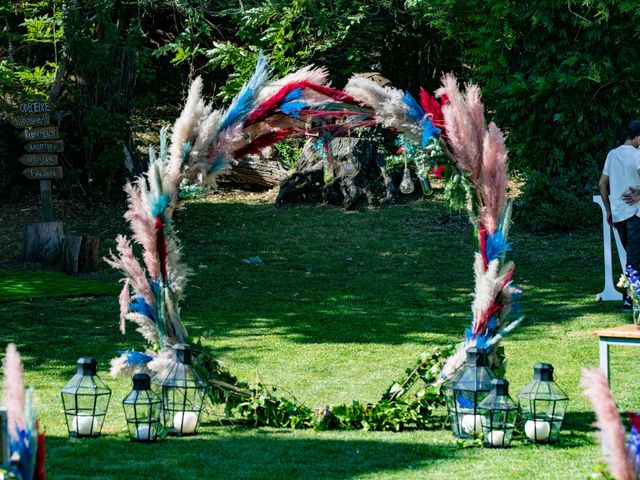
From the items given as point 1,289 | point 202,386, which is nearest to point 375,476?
point 202,386

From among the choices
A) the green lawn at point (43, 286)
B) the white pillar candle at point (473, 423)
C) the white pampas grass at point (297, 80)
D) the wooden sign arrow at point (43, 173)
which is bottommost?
the white pillar candle at point (473, 423)

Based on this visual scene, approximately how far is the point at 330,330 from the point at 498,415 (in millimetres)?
4132

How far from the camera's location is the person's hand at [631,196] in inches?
365

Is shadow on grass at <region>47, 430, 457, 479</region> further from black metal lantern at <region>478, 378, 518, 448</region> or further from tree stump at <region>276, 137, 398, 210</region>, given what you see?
tree stump at <region>276, 137, 398, 210</region>

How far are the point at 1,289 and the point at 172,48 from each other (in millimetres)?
7840

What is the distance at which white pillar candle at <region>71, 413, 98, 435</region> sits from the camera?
5.72 meters

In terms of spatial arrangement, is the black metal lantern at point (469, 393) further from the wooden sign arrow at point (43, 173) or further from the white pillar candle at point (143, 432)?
the wooden sign arrow at point (43, 173)

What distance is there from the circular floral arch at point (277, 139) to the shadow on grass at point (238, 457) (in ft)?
1.45

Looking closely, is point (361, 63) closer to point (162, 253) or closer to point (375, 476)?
point (162, 253)

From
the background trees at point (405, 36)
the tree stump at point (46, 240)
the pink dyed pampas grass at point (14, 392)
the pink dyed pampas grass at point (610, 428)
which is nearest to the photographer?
the pink dyed pampas grass at point (610, 428)

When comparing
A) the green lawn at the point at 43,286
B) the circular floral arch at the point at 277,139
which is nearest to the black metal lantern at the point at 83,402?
the circular floral arch at the point at 277,139

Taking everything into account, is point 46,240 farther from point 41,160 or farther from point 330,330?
point 330,330

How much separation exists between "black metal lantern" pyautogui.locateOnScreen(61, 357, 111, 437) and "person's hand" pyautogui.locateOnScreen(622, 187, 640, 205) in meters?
5.58

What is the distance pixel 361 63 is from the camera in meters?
18.6
